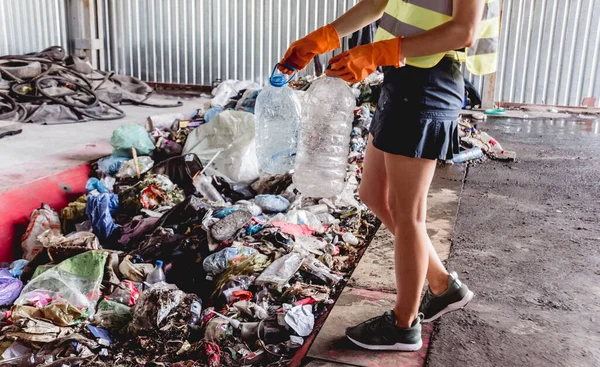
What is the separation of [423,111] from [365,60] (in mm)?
263

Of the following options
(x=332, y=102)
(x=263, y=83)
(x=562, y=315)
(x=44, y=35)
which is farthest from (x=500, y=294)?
(x=44, y=35)

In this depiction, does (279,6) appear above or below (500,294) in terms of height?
above

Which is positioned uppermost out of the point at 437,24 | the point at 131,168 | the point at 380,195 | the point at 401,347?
the point at 437,24

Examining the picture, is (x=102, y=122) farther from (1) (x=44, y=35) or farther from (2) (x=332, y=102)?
(2) (x=332, y=102)

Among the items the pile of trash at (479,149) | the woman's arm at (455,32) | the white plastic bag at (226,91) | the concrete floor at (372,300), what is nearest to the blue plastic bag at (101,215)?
the concrete floor at (372,300)

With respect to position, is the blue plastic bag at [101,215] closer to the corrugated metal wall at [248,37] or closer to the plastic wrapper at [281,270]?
the plastic wrapper at [281,270]

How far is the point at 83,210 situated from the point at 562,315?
351 cm

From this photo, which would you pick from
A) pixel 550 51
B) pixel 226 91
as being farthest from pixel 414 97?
pixel 550 51

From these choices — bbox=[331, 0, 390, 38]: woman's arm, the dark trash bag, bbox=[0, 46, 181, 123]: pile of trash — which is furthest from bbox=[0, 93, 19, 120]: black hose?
bbox=[331, 0, 390, 38]: woman's arm

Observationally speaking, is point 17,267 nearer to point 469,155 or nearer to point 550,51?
point 469,155

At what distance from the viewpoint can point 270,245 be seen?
3.55 metres

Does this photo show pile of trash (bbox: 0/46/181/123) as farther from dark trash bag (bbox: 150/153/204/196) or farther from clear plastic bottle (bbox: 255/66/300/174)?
clear plastic bottle (bbox: 255/66/300/174)

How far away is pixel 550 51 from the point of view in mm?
9586

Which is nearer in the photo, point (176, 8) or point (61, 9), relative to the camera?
point (61, 9)
